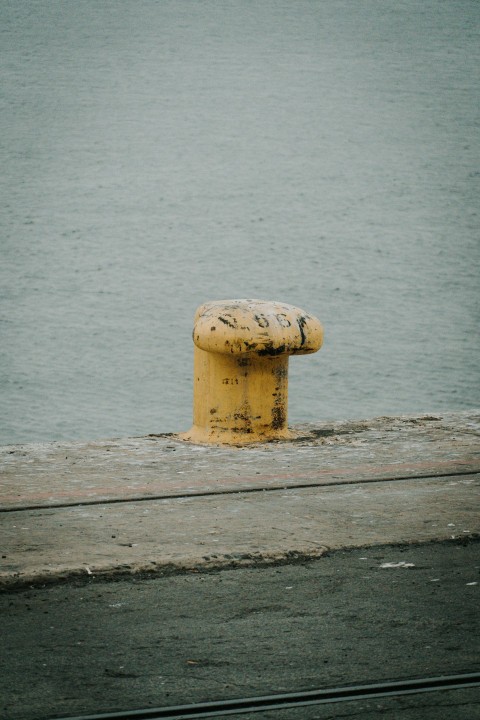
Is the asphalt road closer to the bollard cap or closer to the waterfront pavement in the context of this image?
the waterfront pavement

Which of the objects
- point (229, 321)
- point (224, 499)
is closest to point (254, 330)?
point (229, 321)

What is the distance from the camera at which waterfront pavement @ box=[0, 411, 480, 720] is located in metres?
2.28

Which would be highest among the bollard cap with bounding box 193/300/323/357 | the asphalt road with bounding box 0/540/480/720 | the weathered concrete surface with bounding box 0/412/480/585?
the bollard cap with bounding box 193/300/323/357

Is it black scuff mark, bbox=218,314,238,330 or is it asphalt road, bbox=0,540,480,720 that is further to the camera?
black scuff mark, bbox=218,314,238,330

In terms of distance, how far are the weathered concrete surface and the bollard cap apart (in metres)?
0.51

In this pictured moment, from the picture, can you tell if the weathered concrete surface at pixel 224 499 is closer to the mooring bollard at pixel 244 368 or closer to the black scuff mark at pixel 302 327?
the mooring bollard at pixel 244 368

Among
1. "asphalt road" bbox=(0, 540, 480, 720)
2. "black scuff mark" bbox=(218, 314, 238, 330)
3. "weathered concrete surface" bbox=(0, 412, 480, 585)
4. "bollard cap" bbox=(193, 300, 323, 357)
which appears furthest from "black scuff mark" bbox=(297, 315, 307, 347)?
"asphalt road" bbox=(0, 540, 480, 720)

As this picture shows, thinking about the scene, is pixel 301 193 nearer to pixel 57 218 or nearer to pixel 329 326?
pixel 329 326

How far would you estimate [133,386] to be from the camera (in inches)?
538

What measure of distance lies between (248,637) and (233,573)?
21.7 inches

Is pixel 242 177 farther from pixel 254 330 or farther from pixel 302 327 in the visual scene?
pixel 254 330

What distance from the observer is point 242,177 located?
1622cm

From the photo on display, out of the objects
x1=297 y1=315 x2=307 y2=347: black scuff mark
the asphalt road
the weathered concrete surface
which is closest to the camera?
the asphalt road

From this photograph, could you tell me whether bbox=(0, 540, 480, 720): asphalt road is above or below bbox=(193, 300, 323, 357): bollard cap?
below
